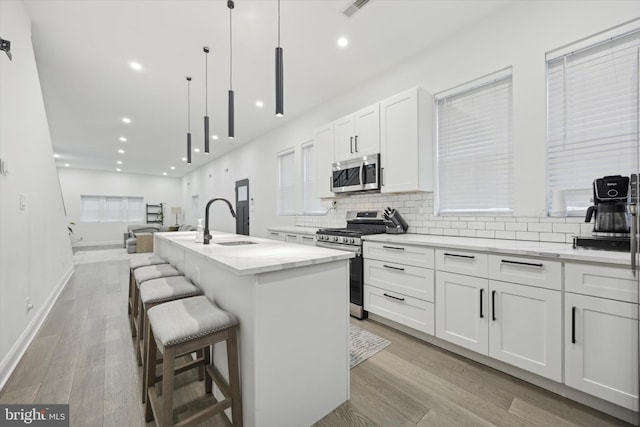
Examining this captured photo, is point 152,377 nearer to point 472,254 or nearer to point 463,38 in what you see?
point 472,254

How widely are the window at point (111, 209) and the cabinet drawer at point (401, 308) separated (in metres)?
12.5

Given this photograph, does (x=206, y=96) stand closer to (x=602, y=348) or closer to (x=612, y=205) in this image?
(x=612, y=205)

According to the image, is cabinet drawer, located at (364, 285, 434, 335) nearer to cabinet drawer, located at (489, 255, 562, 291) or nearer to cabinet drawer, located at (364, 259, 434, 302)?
cabinet drawer, located at (364, 259, 434, 302)

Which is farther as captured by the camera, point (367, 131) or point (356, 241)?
point (367, 131)

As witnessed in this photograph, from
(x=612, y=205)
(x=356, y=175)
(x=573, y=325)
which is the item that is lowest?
(x=573, y=325)

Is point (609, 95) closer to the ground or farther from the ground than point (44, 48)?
closer to the ground

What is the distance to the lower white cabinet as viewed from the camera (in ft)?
5.49

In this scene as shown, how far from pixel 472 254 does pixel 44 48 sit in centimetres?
503

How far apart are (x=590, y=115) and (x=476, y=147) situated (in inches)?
32.6

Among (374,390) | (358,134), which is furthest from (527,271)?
(358,134)

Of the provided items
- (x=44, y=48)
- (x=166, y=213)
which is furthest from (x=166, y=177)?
(x=44, y=48)

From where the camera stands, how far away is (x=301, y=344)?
55.7 inches

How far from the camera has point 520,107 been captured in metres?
2.32

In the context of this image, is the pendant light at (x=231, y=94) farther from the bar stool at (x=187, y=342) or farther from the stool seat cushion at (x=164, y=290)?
the bar stool at (x=187, y=342)
